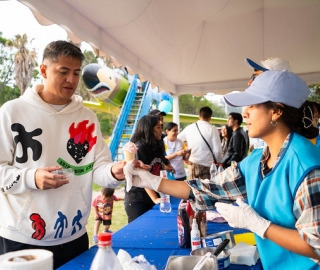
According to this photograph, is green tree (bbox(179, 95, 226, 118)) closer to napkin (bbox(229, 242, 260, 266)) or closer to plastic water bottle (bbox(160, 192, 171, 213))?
plastic water bottle (bbox(160, 192, 171, 213))

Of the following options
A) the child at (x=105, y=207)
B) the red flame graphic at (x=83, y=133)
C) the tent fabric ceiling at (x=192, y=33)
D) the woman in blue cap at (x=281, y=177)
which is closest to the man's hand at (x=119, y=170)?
the red flame graphic at (x=83, y=133)

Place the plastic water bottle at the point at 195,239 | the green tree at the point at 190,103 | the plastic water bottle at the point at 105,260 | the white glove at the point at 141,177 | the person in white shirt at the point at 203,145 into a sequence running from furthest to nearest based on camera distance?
the green tree at the point at 190,103, the person in white shirt at the point at 203,145, the white glove at the point at 141,177, the plastic water bottle at the point at 195,239, the plastic water bottle at the point at 105,260

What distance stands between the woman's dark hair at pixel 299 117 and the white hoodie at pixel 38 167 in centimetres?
109

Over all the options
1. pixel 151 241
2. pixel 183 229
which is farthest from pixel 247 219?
pixel 151 241

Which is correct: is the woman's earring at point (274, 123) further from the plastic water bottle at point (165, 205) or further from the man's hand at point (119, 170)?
the plastic water bottle at point (165, 205)

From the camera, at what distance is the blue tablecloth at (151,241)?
74.2 inches

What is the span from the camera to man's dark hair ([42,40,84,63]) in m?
2.03

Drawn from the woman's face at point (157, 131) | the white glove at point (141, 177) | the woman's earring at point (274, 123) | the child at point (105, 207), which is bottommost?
the child at point (105, 207)

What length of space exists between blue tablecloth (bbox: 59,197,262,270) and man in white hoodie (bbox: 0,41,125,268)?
8.2 inches

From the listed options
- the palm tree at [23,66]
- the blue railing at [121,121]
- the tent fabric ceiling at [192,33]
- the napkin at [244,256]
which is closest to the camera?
the napkin at [244,256]

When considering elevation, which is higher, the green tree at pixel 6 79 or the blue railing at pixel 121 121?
the green tree at pixel 6 79

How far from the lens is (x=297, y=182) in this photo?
139cm

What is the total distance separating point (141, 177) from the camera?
7.06 ft

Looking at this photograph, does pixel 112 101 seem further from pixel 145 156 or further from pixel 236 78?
pixel 145 156
